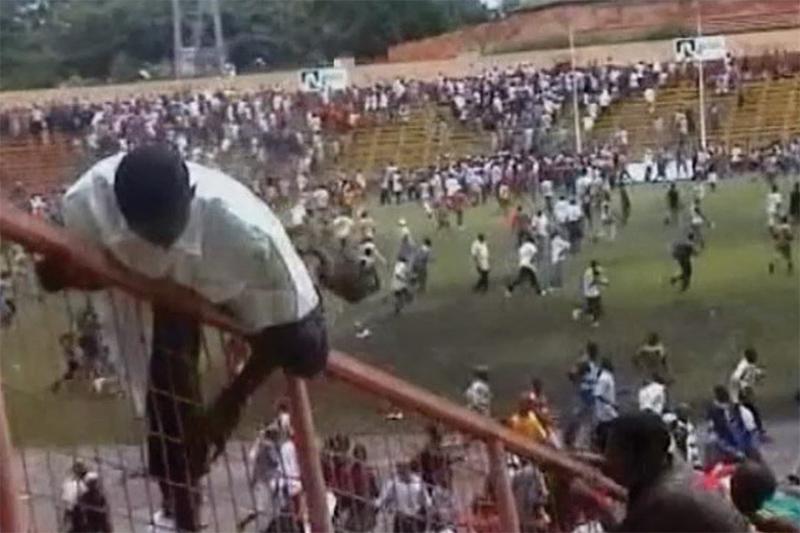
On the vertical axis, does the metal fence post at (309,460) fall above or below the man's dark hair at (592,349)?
above

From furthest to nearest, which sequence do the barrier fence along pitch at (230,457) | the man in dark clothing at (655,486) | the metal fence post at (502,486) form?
1. the metal fence post at (502,486)
2. the barrier fence along pitch at (230,457)
3. the man in dark clothing at (655,486)

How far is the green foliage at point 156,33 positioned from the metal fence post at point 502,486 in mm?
5674

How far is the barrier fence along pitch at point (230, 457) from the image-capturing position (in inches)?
67.0

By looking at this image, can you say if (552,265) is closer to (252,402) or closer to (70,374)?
(70,374)

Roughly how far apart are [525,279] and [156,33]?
6.00 ft

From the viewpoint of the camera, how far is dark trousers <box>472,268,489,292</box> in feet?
28.3

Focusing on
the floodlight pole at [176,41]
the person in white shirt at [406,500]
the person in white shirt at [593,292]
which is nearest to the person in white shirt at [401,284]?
the person in white shirt at [593,292]

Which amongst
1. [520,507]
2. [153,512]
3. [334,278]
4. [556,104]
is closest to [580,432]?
[556,104]

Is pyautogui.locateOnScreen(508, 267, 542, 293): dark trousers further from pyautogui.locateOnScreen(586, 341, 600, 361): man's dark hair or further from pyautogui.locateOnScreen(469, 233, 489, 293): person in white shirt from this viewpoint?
pyautogui.locateOnScreen(586, 341, 600, 361): man's dark hair

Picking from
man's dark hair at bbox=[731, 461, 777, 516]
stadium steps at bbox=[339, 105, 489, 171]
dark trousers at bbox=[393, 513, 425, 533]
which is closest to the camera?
dark trousers at bbox=[393, 513, 425, 533]

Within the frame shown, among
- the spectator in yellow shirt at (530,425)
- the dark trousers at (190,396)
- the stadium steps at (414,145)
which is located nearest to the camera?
the dark trousers at (190,396)

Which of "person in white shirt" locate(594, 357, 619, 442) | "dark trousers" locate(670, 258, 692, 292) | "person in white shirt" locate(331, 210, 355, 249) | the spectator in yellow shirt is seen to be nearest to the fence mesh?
the spectator in yellow shirt

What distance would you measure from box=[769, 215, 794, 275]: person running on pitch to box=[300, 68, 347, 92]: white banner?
1881 millimetres

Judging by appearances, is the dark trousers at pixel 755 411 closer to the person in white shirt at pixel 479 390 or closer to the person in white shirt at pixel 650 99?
the person in white shirt at pixel 479 390
